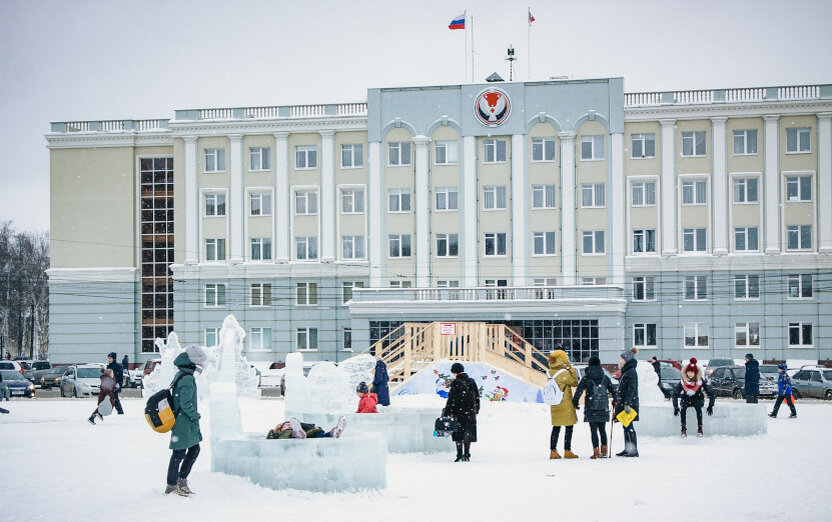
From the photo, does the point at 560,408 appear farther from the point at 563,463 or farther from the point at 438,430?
the point at 438,430

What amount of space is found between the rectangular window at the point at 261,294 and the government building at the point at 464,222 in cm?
8

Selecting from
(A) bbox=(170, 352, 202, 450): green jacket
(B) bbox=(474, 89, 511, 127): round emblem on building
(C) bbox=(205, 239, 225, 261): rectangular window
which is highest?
(B) bbox=(474, 89, 511, 127): round emblem on building

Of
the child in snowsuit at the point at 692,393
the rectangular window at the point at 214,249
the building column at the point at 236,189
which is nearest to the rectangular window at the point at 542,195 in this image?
the building column at the point at 236,189

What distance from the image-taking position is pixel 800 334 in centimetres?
5112

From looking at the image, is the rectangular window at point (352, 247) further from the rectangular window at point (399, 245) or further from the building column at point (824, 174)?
the building column at point (824, 174)

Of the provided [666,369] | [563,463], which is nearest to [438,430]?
[563,463]

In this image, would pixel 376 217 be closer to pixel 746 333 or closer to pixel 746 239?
pixel 746 239

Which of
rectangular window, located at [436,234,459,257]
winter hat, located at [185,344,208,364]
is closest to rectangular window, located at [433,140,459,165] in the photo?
rectangular window, located at [436,234,459,257]

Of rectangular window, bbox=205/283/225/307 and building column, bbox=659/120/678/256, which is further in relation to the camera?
rectangular window, bbox=205/283/225/307

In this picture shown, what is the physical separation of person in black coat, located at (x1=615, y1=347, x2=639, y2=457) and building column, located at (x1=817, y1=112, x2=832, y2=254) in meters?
39.7

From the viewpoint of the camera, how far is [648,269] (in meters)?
52.3

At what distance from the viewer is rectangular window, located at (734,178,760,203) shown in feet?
172

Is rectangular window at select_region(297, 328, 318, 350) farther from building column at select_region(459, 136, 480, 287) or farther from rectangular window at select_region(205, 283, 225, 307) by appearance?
building column at select_region(459, 136, 480, 287)

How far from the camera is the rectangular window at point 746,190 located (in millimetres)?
52438
